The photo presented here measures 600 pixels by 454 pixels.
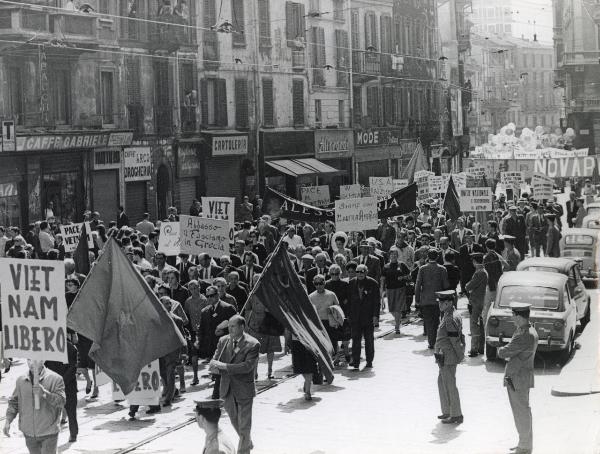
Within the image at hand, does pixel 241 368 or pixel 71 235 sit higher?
pixel 71 235

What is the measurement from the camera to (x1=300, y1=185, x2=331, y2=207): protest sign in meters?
35.8

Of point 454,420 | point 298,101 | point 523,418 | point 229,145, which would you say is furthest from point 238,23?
point 523,418

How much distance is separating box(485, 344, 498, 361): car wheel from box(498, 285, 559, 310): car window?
2.20ft

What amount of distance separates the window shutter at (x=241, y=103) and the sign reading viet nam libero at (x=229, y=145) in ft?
2.25

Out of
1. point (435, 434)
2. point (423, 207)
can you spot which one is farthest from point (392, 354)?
point (423, 207)

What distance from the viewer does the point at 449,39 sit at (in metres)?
80.8

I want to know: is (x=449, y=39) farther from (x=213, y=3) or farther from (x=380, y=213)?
(x=380, y=213)

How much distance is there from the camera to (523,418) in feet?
40.2

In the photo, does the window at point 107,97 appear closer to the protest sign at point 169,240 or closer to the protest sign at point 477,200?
the protest sign at point 477,200

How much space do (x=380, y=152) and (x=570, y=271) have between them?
39923mm

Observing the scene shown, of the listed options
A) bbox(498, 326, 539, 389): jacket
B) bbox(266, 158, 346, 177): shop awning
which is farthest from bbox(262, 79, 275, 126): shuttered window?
bbox(498, 326, 539, 389): jacket

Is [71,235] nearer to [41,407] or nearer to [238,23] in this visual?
[41,407]

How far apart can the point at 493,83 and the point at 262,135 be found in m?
86.3

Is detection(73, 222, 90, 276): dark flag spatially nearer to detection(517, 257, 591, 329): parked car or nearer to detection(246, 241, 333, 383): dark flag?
detection(246, 241, 333, 383): dark flag
